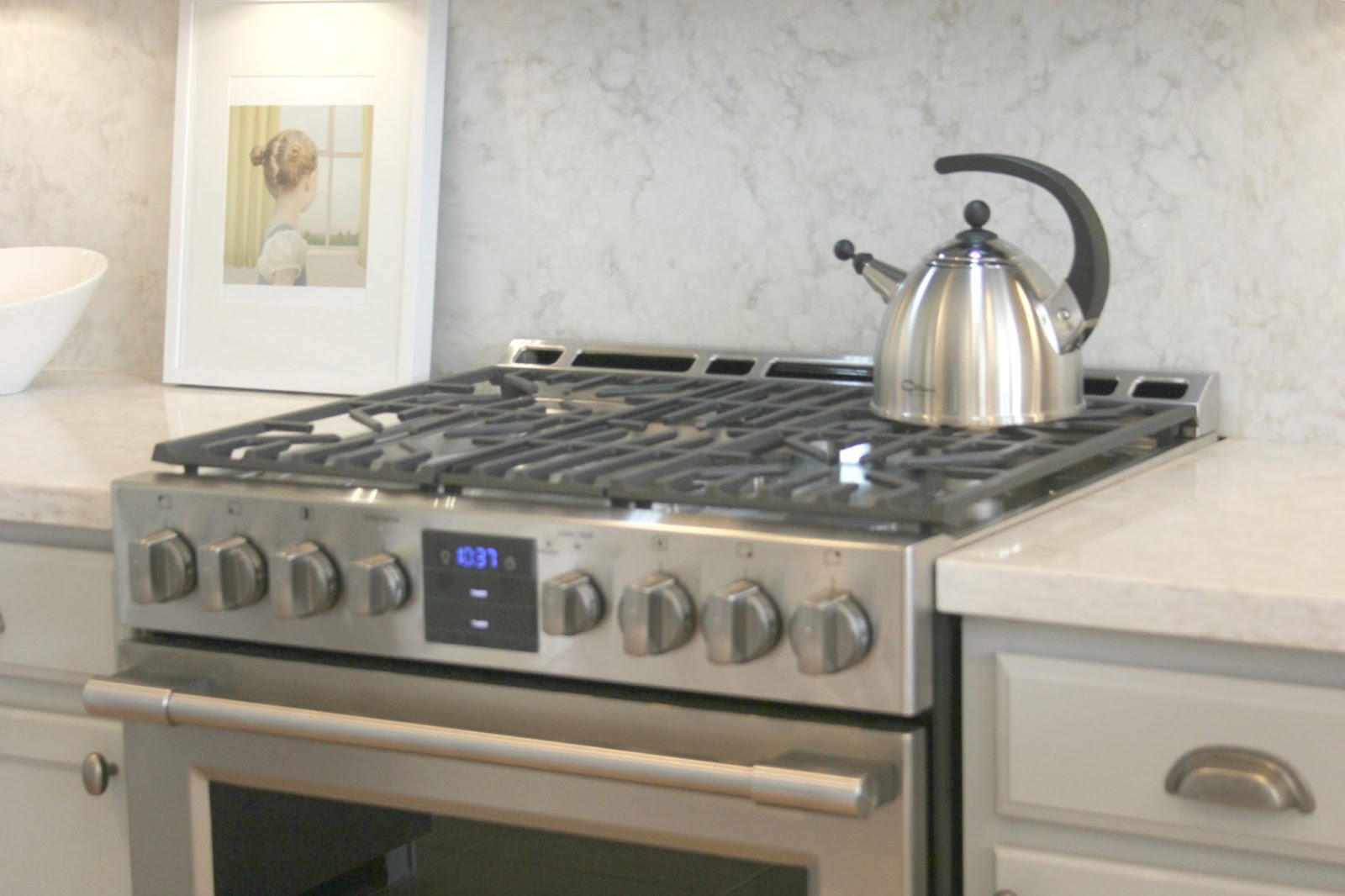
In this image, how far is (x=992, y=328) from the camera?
1463 millimetres

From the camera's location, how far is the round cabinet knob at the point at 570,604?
1197 millimetres

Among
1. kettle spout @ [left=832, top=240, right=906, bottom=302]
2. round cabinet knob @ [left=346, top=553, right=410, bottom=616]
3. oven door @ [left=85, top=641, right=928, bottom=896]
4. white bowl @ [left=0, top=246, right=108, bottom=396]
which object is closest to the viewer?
oven door @ [left=85, top=641, right=928, bottom=896]

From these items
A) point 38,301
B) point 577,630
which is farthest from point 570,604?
point 38,301

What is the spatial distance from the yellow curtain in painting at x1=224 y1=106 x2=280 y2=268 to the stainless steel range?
625mm

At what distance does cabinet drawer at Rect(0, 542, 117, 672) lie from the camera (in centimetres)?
151

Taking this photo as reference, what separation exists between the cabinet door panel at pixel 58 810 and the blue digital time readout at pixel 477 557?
486 millimetres

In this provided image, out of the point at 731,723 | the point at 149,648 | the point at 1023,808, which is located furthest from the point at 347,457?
the point at 1023,808

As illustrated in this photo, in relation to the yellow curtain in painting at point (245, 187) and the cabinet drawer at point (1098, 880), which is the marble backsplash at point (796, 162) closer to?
the yellow curtain in painting at point (245, 187)

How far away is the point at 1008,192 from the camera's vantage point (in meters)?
1.77

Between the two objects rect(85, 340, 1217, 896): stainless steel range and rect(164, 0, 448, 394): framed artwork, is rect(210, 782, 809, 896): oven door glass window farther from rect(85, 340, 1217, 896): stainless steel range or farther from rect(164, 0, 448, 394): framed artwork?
rect(164, 0, 448, 394): framed artwork

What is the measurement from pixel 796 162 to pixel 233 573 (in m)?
0.86

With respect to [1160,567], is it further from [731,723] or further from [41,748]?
[41,748]

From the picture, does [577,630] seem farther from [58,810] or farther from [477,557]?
[58,810]

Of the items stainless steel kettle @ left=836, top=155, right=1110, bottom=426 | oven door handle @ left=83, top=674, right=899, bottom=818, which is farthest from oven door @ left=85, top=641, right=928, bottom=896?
stainless steel kettle @ left=836, top=155, right=1110, bottom=426
